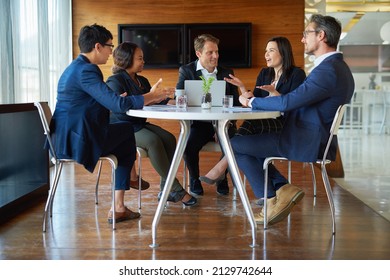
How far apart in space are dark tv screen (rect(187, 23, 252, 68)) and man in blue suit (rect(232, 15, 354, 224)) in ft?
15.8

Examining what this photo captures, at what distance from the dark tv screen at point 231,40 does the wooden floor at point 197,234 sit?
413 centimetres

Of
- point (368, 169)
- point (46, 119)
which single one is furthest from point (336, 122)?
point (368, 169)

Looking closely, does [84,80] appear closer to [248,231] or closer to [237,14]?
[248,231]

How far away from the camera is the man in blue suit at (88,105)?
297 centimetres

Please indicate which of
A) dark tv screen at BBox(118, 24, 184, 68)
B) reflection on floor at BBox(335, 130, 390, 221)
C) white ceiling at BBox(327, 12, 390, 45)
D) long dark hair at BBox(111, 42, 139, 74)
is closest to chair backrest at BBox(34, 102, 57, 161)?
long dark hair at BBox(111, 42, 139, 74)

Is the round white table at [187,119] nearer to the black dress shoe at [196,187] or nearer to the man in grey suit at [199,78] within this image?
the man in grey suit at [199,78]

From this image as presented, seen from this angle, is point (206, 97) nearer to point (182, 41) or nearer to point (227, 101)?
point (227, 101)

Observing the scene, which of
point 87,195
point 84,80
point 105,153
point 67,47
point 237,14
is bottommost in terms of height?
point 87,195

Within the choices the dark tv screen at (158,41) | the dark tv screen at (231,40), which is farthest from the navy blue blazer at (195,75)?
the dark tv screen at (158,41)

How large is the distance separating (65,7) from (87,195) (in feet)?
14.1

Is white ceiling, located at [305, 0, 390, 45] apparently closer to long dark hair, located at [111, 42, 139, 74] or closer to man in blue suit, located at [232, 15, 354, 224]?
long dark hair, located at [111, 42, 139, 74]

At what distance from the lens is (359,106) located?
11.0 m

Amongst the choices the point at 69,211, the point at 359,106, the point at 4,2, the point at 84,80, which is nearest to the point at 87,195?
the point at 69,211
